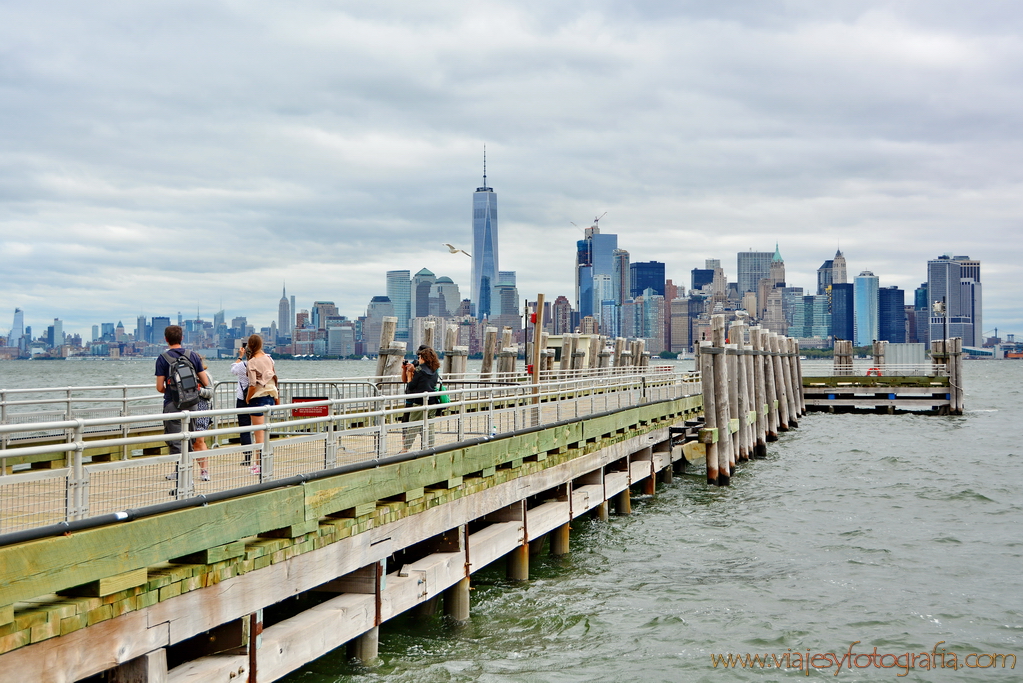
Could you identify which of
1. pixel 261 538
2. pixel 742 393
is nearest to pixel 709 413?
pixel 742 393

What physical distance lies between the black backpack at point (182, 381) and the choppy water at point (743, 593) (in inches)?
142

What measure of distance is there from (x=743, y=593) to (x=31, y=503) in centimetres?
1211

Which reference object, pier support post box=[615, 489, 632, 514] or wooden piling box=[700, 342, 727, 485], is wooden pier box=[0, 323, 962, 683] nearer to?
pier support post box=[615, 489, 632, 514]

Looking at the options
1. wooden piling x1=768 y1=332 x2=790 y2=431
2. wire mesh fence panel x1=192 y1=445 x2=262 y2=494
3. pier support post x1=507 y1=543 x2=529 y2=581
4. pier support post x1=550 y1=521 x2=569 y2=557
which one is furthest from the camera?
wooden piling x1=768 y1=332 x2=790 y2=431

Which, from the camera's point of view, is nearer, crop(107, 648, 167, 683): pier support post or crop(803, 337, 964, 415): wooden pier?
crop(107, 648, 167, 683): pier support post

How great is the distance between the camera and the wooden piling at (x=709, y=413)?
2839cm

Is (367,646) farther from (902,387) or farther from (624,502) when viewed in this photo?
(902,387)

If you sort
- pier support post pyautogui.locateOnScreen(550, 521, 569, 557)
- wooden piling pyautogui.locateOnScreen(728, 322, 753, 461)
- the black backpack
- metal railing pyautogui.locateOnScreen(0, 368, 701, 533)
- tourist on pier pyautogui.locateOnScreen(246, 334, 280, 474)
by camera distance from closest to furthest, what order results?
1. metal railing pyautogui.locateOnScreen(0, 368, 701, 533)
2. the black backpack
3. tourist on pier pyautogui.locateOnScreen(246, 334, 280, 474)
4. pier support post pyautogui.locateOnScreen(550, 521, 569, 557)
5. wooden piling pyautogui.locateOnScreen(728, 322, 753, 461)

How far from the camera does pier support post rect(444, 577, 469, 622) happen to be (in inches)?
536

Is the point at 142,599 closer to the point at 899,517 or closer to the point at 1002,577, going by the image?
the point at 1002,577

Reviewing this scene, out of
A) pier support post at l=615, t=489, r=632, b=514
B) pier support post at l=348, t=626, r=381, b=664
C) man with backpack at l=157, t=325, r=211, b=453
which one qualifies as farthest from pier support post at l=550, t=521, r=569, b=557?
man with backpack at l=157, t=325, r=211, b=453

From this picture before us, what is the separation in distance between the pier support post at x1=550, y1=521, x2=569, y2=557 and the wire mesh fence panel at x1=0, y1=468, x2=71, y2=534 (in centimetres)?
1107

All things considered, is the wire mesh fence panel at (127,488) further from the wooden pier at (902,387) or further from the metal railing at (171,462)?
the wooden pier at (902,387)

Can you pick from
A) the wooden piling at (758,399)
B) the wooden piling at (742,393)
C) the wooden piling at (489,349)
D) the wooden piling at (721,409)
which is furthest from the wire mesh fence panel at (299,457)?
the wooden piling at (758,399)
